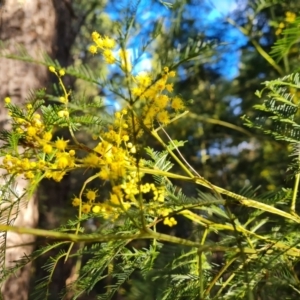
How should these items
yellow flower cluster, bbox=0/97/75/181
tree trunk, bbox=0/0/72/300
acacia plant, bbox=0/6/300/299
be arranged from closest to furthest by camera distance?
acacia plant, bbox=0/6/300/299 → yellow flower cluster, bbox=0/97/75/181 → tree trunk, bbox=0/0/72/300

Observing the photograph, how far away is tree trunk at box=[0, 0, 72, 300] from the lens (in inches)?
Result: 77.3

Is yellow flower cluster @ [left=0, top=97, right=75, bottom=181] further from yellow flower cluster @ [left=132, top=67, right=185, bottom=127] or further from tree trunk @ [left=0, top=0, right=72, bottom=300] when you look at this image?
tree trunk @ [left=0, top=0, right=72, bottom=300]

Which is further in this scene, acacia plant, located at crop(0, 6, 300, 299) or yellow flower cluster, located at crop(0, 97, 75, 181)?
yellow flower cluster, located at crop(0, 97, 75, 181)

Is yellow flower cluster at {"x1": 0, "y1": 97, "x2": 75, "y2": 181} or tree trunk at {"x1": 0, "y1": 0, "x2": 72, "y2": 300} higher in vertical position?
tree trunk at {"x1": 0, "y1": 0, "x2": 72, "y2": 300}

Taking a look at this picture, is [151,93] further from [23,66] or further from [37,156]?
[23,66]

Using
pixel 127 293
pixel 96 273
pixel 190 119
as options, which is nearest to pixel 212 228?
pixel 96 273

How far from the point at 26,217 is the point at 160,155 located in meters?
1.09

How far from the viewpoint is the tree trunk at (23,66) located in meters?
1.96

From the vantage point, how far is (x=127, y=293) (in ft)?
2.21

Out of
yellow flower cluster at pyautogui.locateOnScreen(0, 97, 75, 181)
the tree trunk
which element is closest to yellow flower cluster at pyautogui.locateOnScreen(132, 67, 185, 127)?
yellow flower cluster at pyautogui.locateOnScreen(0, 97, 75, 181)

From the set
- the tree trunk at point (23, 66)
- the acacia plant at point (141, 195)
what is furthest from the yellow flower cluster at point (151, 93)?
the tree trunk at point (23, 66)

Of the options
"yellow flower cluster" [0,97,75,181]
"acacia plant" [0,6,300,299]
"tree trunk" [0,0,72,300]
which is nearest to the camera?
"acacia plant" [0,6,300,299]

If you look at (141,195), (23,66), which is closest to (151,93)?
(141,195)

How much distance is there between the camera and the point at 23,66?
2139 millimetres
